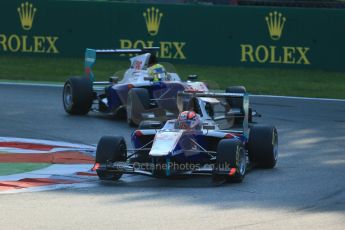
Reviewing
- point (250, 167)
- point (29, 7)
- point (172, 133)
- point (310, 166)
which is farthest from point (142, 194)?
point (29, 7)

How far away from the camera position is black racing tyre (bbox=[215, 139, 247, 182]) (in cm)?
1172

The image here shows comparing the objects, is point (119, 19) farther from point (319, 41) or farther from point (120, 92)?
point (120, 92)

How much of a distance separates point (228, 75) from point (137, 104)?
29.4 feet

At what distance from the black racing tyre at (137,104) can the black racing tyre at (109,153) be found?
531 cm

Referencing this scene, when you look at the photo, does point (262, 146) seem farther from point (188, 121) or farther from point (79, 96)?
point (79, 96)

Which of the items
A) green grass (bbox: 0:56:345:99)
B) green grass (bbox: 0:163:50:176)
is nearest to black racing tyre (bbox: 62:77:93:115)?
green grass (bbox: 0:56:345:99)

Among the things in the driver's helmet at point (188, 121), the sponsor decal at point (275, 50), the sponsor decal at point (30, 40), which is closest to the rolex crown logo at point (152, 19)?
the sponsor decal at point (275, 50)

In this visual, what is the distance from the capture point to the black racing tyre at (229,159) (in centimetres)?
1172

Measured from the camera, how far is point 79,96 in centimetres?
1902

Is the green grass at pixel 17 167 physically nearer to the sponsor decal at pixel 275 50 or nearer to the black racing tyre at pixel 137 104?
the black racing tyre at pixel 137 104

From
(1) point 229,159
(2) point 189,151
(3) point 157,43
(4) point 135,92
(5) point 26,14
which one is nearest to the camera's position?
(1) point 229,159

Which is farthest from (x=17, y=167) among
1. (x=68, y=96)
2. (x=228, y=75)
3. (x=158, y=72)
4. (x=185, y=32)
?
(x=185, y=32)

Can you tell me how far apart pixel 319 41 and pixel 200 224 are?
17.8 meters

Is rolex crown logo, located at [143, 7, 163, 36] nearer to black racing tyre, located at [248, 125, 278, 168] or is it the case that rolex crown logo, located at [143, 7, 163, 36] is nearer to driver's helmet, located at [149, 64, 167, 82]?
driver's helmet, located at [149, 64, 167, 82]
